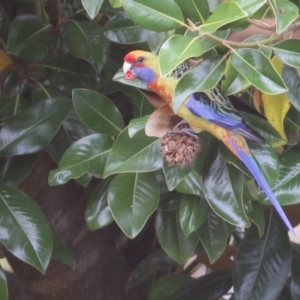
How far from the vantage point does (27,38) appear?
101cm

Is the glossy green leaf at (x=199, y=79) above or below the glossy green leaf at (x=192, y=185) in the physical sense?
above

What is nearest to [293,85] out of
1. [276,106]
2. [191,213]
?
[276,106]

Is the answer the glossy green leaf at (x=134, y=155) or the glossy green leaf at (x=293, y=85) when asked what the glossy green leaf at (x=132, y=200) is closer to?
the glossy green leaf at (x=134, y=155)

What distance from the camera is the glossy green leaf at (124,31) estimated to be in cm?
90

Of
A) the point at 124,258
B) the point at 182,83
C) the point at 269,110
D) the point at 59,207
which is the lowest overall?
the point at 124,258

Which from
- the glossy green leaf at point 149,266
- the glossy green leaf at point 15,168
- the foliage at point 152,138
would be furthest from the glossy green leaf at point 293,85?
the glossy green leaf at point 149,266

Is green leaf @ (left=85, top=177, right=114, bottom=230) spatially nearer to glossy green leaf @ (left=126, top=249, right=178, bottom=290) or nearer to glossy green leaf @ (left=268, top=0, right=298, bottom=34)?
glossy green leaf @ (left=126, top=249, right=178, bottom=290)

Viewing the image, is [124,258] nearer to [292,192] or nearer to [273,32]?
[292,192]

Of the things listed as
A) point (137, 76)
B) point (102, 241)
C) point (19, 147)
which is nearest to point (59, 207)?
point (102, 241)

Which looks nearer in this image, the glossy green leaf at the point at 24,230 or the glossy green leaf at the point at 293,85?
the glossy green leaf at the point at 293,85

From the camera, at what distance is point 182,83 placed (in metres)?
0.63

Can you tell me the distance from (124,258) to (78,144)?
0.48m

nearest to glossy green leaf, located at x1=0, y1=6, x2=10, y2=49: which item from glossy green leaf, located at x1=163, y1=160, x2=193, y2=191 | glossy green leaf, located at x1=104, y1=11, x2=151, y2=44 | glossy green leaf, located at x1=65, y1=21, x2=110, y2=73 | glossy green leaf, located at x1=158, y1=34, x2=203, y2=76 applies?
glossy green leaf, located at x1=65, y1=21, x2=110, y2=73

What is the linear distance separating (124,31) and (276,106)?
27 centimetres
